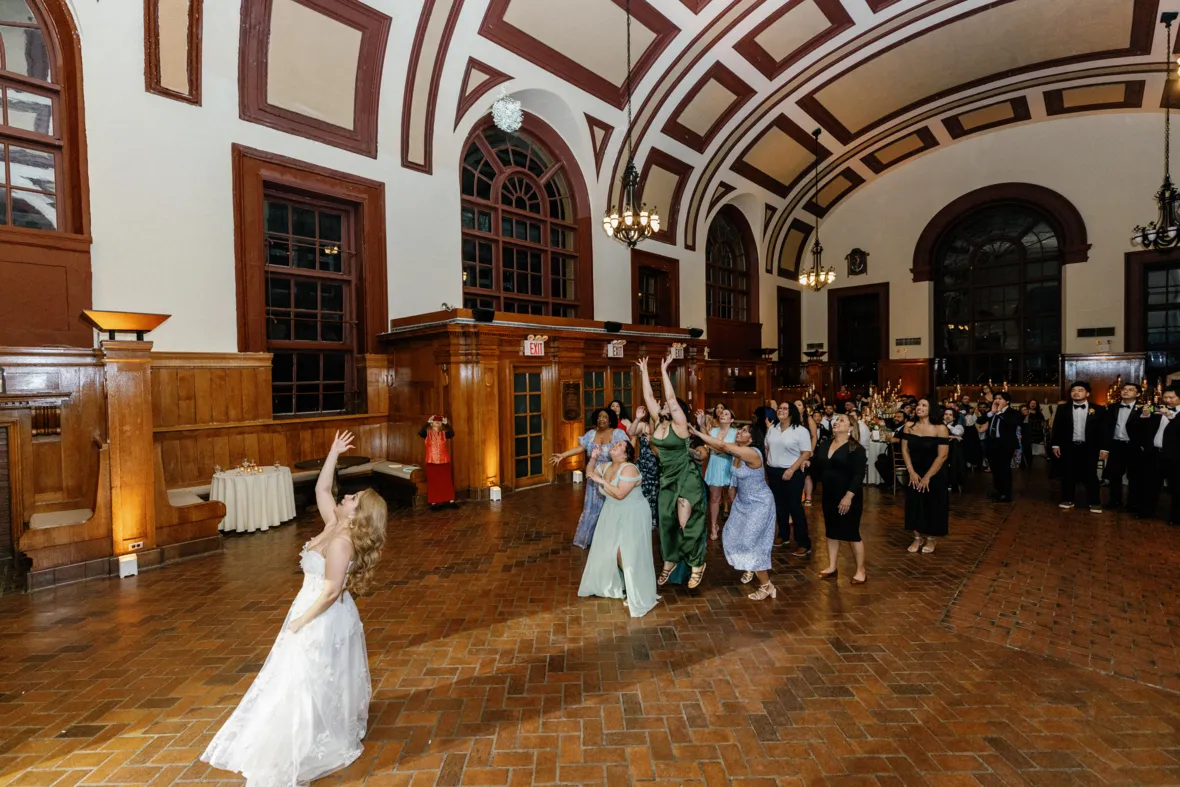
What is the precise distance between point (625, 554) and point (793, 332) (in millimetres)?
17324

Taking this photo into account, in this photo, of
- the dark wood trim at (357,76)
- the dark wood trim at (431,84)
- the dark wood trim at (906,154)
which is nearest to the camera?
the dark wood trim at (357,76)

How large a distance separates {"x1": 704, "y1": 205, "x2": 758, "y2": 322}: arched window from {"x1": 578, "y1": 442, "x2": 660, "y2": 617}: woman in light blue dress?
1293cm

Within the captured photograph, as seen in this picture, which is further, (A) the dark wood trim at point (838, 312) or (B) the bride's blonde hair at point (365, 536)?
(A) the dark wood trim at point (838, 312)

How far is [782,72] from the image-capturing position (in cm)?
1277

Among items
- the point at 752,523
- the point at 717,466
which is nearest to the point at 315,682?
the point at 752,523

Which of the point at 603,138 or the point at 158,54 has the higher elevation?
the point at 603,138

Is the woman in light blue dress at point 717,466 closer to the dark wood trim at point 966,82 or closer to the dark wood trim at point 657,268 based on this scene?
the dark wood trim at point 657,268

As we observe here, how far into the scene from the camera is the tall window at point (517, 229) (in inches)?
435

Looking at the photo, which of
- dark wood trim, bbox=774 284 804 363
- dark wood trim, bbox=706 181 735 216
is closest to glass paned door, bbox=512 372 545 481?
dark wood trim, bbox=706 181 735 216

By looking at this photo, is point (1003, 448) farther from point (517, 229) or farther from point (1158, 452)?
point (517, 229)

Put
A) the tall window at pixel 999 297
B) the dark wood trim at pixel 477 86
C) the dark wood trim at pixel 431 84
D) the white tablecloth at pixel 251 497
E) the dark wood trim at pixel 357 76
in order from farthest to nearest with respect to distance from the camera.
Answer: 1. the tall window at pixel 999 297
2. the dark wood trim at pixel 477 86
3. the dark wood trim at pixel 431 84
4. the dark wood trim at pixel 357 76
5. the white tablecloth at pixel 251 497

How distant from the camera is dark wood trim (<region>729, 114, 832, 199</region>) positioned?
14617mm

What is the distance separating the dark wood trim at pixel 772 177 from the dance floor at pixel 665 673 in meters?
12.2

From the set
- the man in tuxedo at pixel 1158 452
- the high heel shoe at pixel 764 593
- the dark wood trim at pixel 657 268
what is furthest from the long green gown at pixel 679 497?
the dark wood trim at pixel 657 268
